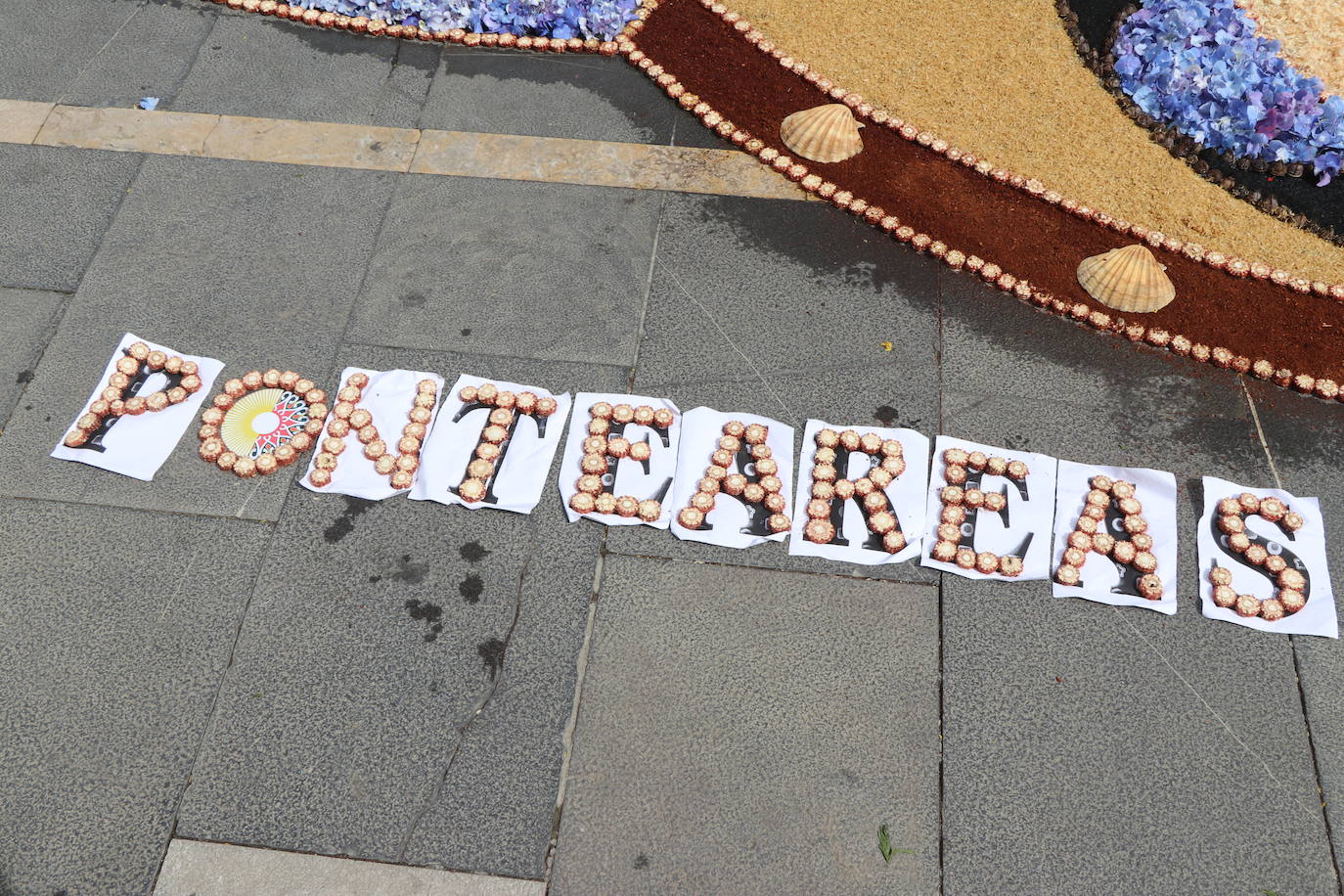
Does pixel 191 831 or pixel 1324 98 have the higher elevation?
pixel 1324 98

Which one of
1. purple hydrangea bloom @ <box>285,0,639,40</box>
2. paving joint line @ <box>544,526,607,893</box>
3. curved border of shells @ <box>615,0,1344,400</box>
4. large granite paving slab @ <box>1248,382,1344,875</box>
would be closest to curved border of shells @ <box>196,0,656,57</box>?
purple hydrangea bloom @ <box>285,0,639,40</box>

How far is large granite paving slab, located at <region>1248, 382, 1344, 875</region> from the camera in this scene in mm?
4727

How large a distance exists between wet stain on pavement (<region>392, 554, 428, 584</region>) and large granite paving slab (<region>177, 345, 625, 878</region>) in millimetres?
11

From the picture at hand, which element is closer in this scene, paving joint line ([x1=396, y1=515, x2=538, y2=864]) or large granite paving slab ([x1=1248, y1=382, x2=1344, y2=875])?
paving joint line ([x1=396, y1=515, x2=538, y2=864])

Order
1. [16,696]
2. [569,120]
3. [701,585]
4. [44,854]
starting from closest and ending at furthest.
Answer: [44,854]
[16,696]
[701,585]
[569,120]

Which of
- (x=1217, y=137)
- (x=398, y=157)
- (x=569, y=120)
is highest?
(x=1217, y=137)

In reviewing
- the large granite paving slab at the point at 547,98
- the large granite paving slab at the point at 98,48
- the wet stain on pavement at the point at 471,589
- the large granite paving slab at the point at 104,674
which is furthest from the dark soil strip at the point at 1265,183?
the large granite paving slab at the point at 98,48

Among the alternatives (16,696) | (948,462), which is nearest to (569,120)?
(948,462)

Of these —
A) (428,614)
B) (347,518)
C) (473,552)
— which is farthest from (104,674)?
(473,552)

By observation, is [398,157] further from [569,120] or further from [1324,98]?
[1324,98]

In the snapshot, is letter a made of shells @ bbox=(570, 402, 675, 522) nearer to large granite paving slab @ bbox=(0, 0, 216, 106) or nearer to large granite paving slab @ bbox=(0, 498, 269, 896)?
large granite paving slab @ bbox=(0, 498, 269, 896)

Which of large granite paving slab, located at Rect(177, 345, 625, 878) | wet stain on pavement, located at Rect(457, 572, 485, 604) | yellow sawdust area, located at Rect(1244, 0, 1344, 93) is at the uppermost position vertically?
yellow sawdust area, located at Rect(1244, 0, 1344, 93)

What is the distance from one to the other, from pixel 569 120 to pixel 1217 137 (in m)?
4.99

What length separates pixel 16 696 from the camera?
4902 mm
